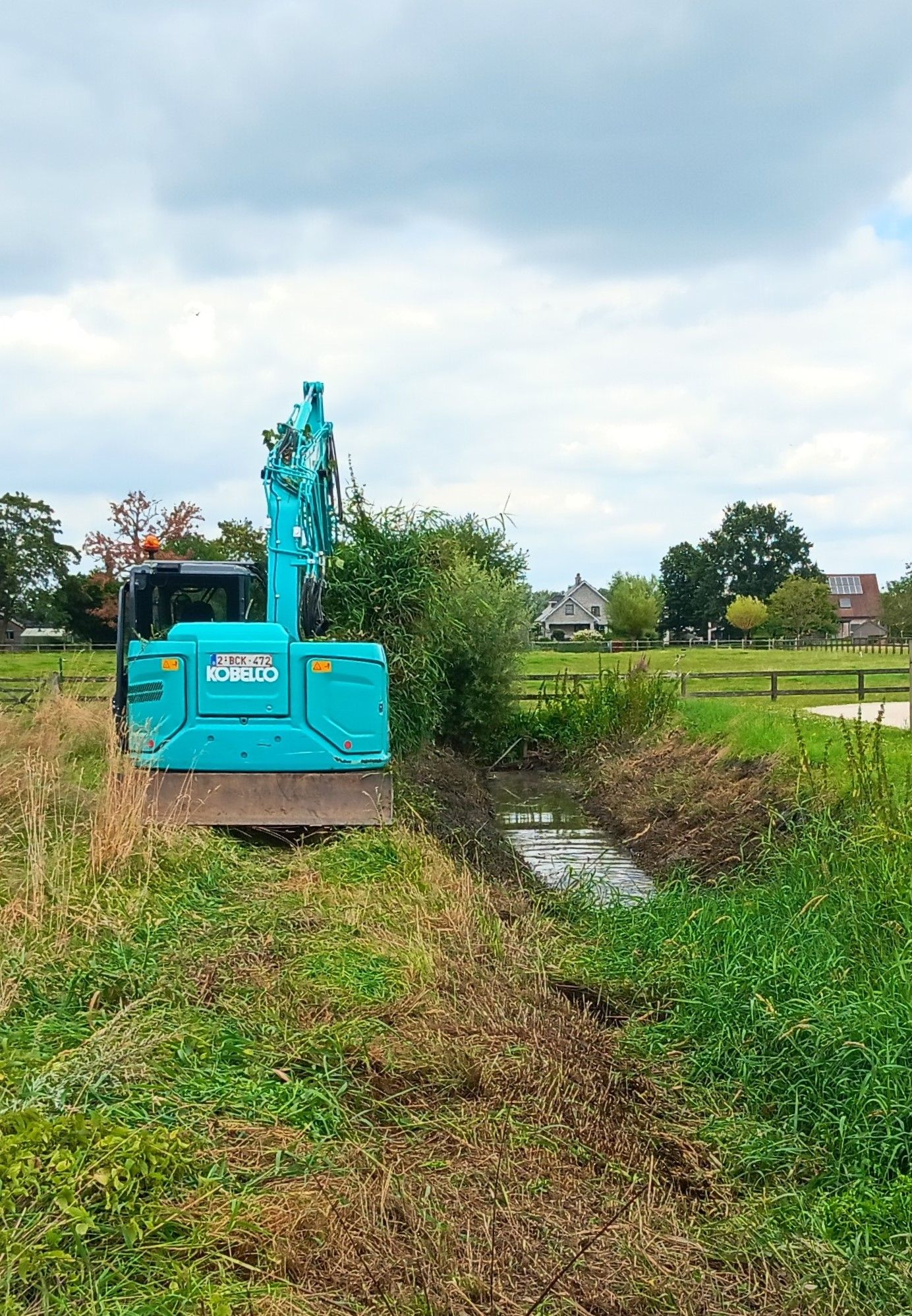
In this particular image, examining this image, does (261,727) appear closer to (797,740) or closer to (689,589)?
(797,740)

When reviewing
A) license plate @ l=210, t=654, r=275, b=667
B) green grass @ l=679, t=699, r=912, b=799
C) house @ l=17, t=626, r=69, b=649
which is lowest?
green grass @ l=679, t=699, r=912, b=799

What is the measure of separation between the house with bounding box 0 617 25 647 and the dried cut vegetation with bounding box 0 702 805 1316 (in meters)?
68.3

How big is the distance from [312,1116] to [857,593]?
414 feet

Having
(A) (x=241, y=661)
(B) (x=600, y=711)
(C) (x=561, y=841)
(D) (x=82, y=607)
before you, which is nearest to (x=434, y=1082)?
(A) (x=241, y=661)

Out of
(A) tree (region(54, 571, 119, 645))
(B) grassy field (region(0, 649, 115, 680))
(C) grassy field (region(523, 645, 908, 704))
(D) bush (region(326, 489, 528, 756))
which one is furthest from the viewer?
(A) tree (region(54, 571, 119, 645))

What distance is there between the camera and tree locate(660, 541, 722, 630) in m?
96.6

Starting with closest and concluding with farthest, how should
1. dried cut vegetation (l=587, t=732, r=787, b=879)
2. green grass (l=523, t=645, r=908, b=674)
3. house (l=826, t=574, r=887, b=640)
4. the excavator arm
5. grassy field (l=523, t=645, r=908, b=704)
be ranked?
1. the excavator arm
2. dried cut vegetation (l=587, t=732, r=787, b=879)
3. grassy field (l=523, t=645, r=908, b=704)
4. green grass (l=523, t=645, r=908, b=674)
5. house (l=826, t=574, r=887, b=640)

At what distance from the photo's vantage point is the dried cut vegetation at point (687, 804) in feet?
33.9

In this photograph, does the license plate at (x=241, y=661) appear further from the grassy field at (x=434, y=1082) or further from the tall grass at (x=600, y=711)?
the tall grass at (x=600, y=711)

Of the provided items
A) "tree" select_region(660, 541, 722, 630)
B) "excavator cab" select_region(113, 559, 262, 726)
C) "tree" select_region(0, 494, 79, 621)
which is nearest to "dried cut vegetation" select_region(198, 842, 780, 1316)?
"excavator cab" select_region(113, 559, 262, 726)

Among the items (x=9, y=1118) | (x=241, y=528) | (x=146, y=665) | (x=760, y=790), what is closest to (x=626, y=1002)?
(x=9, y=1118)

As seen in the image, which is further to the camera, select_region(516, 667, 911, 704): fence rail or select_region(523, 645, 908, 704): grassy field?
select_region(523, 645, 908, 704): grassy field

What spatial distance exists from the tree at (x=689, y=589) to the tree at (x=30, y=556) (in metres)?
50.5

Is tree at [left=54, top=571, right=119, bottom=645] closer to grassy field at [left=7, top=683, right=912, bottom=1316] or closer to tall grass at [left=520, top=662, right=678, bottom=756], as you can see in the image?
tall grass at [left=520, top=662, right=678, bottom=756]
